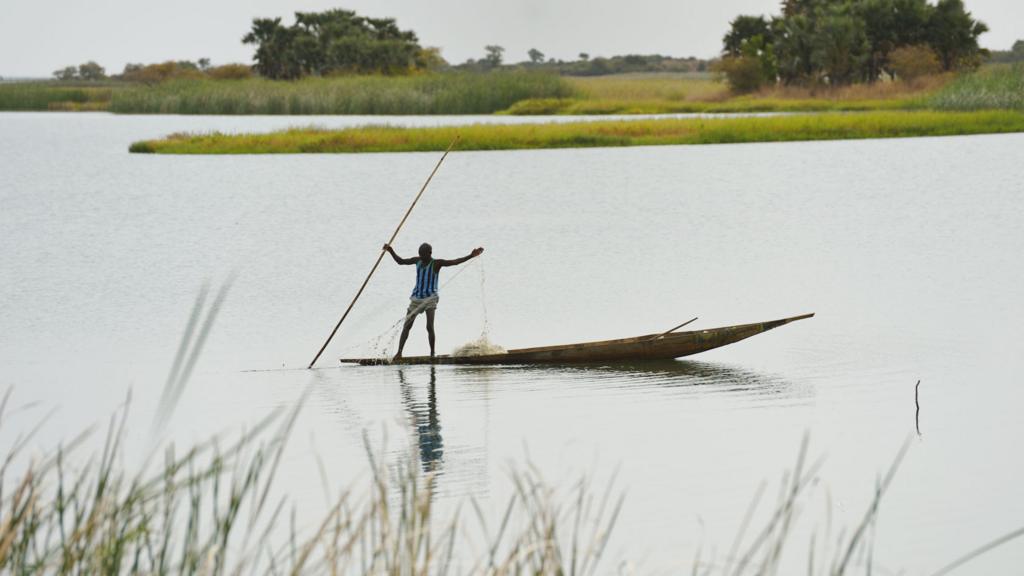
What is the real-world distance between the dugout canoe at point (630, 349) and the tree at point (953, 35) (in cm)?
6155

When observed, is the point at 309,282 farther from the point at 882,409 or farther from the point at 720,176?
the point at 720,176

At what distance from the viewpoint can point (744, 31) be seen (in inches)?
3462

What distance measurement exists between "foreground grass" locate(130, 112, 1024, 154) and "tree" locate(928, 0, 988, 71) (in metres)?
20.6

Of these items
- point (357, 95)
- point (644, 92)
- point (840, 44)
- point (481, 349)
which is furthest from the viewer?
point (644, 92)

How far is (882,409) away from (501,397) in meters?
3.40

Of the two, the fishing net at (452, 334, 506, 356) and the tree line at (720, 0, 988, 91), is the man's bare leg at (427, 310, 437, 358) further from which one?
the tree line at (720, 0, 988, 91)

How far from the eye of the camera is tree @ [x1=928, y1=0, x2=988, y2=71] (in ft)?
242

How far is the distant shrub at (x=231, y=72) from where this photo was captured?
371 feet

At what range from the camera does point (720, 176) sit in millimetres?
44625

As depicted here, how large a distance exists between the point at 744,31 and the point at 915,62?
59.1 feet

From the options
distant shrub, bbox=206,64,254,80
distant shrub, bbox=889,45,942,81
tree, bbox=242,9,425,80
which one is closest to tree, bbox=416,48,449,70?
tree, bbox=242,9,425,80

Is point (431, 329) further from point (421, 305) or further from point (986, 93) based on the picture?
point (986, 93)

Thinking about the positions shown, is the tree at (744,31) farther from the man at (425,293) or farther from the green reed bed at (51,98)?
the man at (425,293)

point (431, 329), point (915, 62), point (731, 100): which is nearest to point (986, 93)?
point (915, 62)
